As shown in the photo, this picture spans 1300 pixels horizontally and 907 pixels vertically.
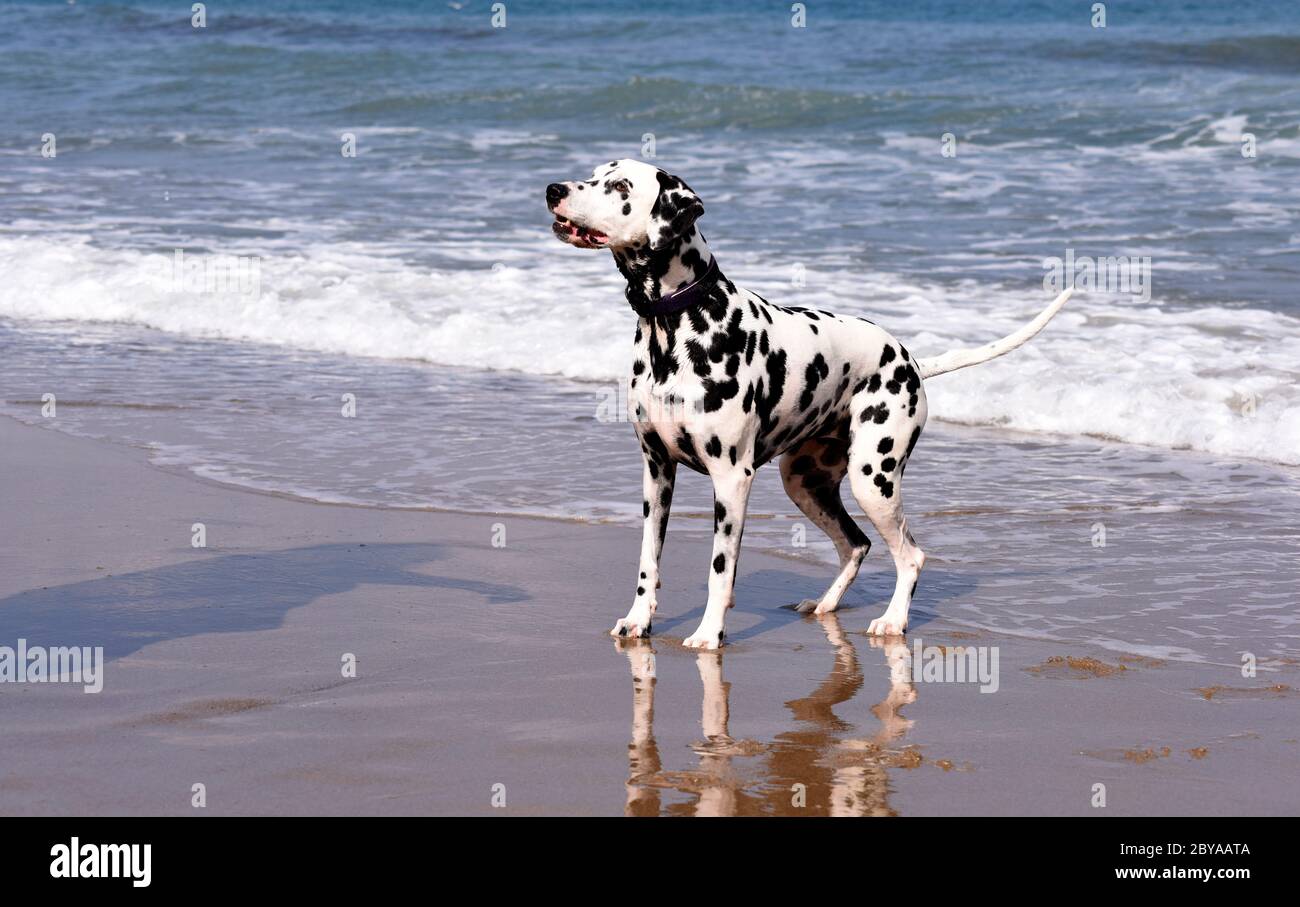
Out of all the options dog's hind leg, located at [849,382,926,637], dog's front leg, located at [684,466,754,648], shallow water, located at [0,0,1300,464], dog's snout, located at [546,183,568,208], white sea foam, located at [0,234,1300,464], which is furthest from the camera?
shallow water, located at [0,0,1300,464]

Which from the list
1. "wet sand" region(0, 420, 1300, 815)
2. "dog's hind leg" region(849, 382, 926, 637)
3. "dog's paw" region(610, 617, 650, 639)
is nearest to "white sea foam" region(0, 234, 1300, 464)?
"wet sand" region(0, 420, 1300, 815)

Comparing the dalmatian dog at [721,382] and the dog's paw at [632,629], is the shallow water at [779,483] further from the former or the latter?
the dog's paw at [632,629]

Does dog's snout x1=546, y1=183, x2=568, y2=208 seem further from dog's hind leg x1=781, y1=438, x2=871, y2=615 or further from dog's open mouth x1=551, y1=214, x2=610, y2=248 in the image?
dog's hind leg x1=781, y1=438, x2=871, y2=615

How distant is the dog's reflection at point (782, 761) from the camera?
4.07 metres

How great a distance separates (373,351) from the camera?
38.5ft

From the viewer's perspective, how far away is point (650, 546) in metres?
5.58

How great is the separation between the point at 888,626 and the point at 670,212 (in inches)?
66.5

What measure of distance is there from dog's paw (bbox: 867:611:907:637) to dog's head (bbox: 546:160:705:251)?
5.23 ft

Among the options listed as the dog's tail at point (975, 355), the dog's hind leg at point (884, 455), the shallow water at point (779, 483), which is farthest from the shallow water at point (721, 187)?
the dog's hind leg at point (884, 455)

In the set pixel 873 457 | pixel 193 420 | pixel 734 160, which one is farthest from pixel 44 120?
pixel 873 457

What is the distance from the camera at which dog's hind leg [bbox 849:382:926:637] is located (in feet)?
18.7
